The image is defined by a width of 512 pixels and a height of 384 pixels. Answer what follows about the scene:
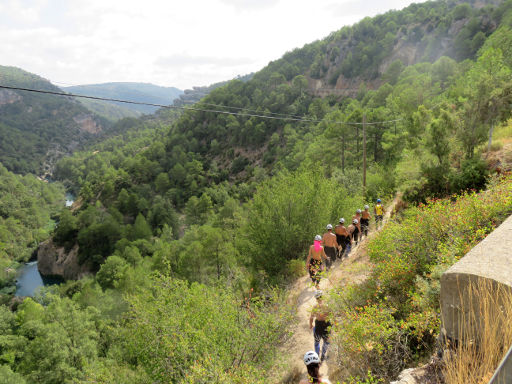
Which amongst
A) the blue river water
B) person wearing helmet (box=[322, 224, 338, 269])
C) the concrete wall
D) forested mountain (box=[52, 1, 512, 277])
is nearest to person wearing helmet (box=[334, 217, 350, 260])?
person wearing helmet (box=[322, 224, 338, 269])

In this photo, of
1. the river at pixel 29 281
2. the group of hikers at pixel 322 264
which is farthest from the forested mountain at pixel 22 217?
the group of hikers at pixel 322 264

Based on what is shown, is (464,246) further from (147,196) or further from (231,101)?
(231,101)

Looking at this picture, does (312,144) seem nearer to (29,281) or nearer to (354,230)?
(354,230)

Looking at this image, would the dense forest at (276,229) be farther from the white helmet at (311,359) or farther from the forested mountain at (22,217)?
the forested mountain at (22,217)

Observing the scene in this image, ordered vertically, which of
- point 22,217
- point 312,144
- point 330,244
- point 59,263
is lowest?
point 59,263

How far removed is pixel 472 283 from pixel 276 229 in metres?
10.00

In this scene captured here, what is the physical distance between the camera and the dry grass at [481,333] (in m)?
2.62

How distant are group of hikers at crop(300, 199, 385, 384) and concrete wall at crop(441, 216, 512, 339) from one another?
71.6 inches

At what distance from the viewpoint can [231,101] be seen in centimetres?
9556

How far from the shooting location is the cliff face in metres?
54.5

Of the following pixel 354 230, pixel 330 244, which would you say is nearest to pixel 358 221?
pixel 354 230

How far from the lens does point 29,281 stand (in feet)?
182

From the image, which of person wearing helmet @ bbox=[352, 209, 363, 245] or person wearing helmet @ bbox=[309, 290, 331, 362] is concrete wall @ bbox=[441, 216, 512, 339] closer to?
person wearing helmet @ bbox=[309, 290, 331, 362]

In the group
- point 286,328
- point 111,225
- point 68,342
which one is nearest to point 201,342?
point 286,328
